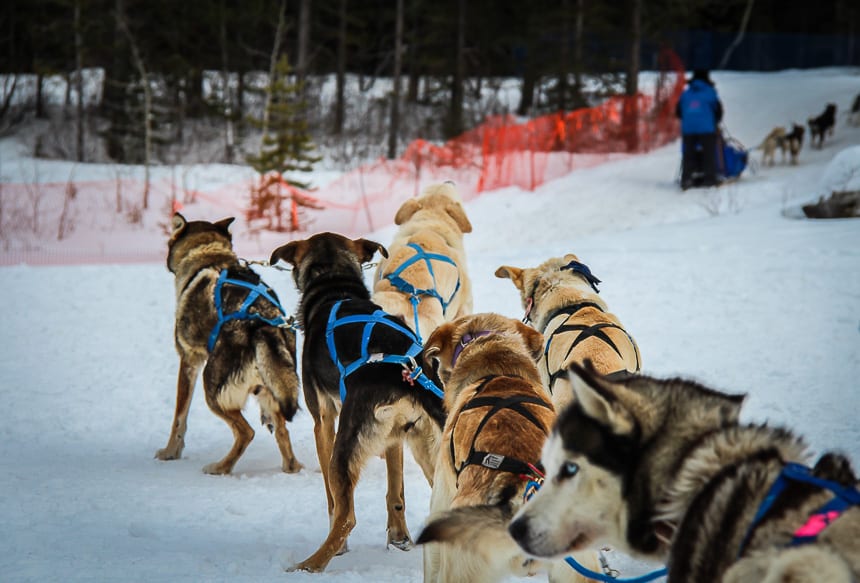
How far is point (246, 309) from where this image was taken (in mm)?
5012

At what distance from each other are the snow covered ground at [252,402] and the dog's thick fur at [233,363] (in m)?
0.22

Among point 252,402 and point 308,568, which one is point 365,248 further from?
point 252,402

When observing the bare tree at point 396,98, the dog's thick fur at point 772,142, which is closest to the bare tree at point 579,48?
the bare tree at point 396,98

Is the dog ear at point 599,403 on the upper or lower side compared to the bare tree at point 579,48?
lower

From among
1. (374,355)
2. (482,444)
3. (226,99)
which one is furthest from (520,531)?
(226,99)

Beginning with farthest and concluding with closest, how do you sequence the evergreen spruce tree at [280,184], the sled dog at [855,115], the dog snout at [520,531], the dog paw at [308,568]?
the sled dog at [855,115] < the evergreen spruce tree at [280,184] < the dog paw at [308,568] < the dog snout at [520,531]

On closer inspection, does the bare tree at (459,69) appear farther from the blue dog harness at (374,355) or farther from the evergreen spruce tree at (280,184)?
the blue dog harness at (374,355)

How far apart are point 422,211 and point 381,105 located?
2226 centimetres

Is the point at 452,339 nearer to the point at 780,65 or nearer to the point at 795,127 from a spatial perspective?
the point at 795,127

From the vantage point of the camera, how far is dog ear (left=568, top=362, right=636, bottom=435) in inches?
72.7

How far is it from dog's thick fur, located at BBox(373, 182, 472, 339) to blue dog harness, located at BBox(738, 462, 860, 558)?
3.27 m

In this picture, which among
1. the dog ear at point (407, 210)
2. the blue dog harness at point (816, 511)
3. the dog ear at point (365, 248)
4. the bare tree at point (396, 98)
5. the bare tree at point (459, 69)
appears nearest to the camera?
the blue dog harness at point (816, 511)

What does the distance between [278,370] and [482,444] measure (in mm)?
2575

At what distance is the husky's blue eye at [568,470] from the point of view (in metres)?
1.92
